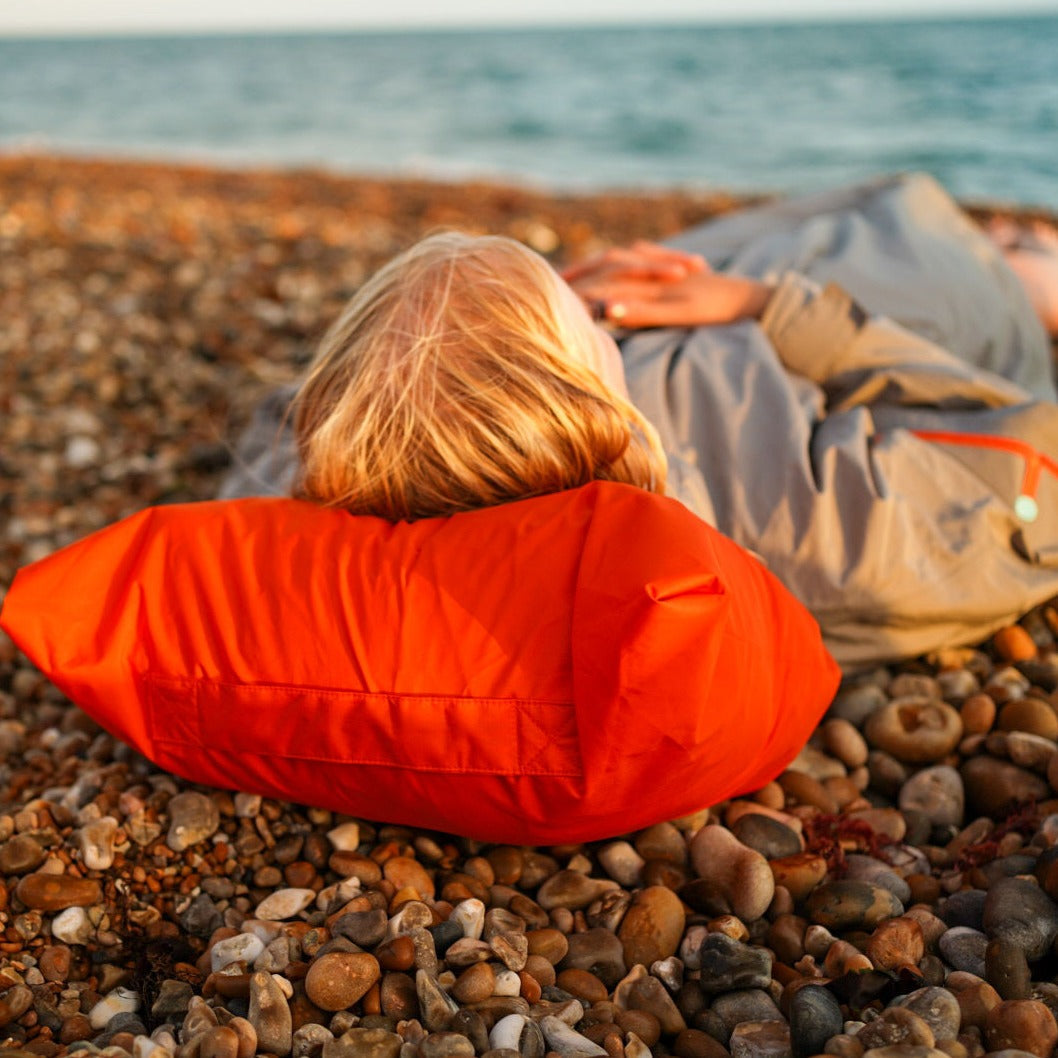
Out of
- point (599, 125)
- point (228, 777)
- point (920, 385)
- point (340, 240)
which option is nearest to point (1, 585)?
point (228, 777)

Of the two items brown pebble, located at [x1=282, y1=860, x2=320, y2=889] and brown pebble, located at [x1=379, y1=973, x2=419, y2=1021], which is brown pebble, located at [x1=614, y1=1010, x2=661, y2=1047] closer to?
brown pebble, located at [x1=379, y1=973, x2=419, y2=1021]

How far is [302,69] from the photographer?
4056 centimetres

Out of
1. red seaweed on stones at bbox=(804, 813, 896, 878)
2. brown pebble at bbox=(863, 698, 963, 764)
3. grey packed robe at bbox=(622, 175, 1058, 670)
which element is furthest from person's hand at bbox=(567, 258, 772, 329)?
red seaweed on stones at bbox=(804, 813, 896, 878)

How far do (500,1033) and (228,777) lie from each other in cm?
86

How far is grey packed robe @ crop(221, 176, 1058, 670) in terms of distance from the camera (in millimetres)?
2709

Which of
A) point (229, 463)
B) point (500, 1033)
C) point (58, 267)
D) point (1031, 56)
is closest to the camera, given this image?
point (500, 1033)

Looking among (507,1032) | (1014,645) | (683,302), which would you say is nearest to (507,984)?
(507,1032)

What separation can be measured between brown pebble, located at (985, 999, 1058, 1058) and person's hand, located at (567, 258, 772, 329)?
7.04ft

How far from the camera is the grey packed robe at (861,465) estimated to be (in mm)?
2709

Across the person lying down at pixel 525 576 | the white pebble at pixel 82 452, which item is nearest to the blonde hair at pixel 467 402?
the person lying down at pixel 525 576

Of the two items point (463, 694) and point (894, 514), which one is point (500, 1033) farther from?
point (894, 514)

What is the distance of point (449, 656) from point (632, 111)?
803 inches

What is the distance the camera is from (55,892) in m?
2.19

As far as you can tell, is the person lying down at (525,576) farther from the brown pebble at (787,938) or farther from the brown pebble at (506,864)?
the brown pebble at (787,938)
